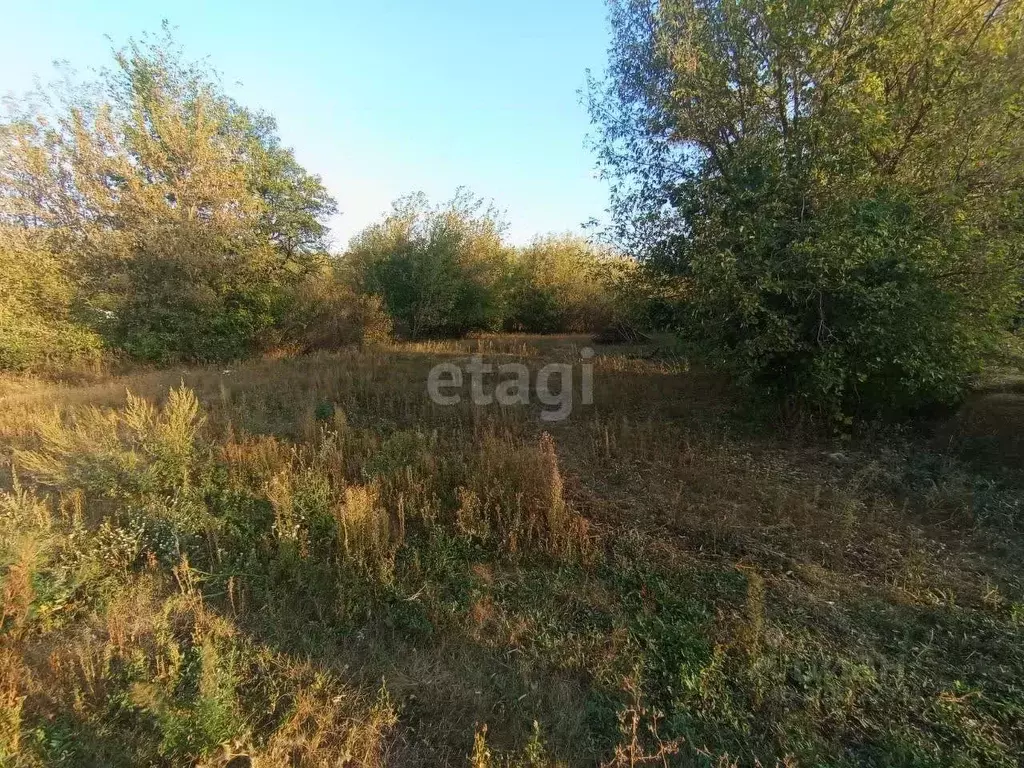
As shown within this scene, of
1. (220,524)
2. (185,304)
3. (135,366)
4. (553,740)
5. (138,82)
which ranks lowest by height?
(553,740)

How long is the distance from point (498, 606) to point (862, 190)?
5.91 meters

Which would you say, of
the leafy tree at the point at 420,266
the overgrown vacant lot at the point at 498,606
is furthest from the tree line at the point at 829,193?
the leafy tree at the point at 420,266

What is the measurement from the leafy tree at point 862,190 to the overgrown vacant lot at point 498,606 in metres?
1.43

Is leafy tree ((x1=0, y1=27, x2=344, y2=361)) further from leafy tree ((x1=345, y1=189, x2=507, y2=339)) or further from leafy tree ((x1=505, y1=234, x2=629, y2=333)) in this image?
leafy tree ((x1=505, y1=234, x2=629, y2=333))

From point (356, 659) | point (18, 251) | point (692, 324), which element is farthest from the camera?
point (18, 251)

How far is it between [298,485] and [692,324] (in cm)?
535

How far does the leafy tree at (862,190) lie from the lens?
491cm

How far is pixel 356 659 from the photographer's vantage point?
2.54 metres

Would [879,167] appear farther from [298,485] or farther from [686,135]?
→ [298,485]

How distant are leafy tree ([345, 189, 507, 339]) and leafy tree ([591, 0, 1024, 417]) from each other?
12.2 m

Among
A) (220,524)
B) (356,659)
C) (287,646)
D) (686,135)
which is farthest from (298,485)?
(686,135)

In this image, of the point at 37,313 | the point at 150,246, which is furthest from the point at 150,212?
the point at 37,313

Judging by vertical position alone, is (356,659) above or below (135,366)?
below

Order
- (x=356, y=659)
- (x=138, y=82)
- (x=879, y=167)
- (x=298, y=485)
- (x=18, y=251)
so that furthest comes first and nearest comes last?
(x=138, y=82) < (x=18, y=251) < (x=879, y=167) < (x=298, y=485) < (x=356, y=659)
